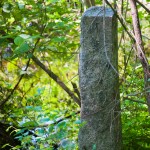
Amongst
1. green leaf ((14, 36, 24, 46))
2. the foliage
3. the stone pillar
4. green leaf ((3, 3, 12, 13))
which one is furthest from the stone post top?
green leaf ((14, 36, 24, 46))

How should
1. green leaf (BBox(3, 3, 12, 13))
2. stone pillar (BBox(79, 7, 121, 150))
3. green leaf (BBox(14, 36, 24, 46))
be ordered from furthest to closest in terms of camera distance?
1. stone pillar (BBox(79, 7, 121, 150))
2. green leaf (BBox(3, 3, 12, 13))
3. green leaf (BBox(14, 36, 24, 46))

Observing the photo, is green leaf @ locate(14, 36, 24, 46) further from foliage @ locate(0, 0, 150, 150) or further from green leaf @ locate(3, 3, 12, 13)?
green leaf @ locate(3, 3, 12, 13)

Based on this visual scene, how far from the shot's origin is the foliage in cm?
187

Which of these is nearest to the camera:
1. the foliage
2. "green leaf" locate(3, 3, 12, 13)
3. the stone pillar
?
the foliage

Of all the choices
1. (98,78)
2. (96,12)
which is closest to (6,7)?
(96,12)

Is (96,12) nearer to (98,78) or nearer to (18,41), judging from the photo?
(98,78)

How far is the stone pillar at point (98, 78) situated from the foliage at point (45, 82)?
0.31 ft

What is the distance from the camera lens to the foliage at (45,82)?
Result: 187 cm

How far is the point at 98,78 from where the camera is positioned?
2496 millimetres

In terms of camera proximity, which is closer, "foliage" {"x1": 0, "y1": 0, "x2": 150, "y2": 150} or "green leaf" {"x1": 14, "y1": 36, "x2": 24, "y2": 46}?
"green leaf" {"x1": 14, "y1": 36, "x2": 24, "y2": 46}

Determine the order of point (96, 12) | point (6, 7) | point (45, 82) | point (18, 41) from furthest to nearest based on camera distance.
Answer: point (45, 82), point (96, 12), point (6, 7), point (18, 41)

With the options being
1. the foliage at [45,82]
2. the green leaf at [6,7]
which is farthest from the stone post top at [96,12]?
the green leaf at [6,7]

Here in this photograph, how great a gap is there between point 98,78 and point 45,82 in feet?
6.14

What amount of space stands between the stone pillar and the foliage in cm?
9
